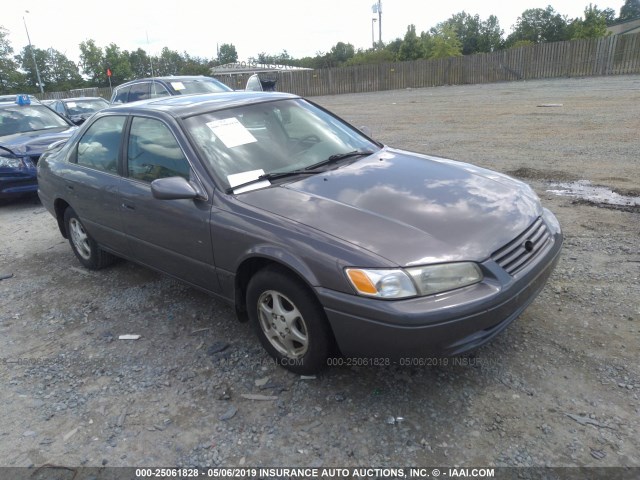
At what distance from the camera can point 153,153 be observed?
374 cm

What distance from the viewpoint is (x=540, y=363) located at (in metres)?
2.96

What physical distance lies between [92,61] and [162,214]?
294 ft

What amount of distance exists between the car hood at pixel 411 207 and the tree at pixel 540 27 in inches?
2673

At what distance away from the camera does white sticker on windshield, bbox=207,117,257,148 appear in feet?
11.4

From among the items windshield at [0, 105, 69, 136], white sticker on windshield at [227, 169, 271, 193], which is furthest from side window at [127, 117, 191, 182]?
windshield at [0, 105, 69, 136]

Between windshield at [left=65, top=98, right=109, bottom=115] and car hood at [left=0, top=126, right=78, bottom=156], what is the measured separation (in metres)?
6.28

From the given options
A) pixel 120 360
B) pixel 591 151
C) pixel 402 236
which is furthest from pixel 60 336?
pixel 591 151

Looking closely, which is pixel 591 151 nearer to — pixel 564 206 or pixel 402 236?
pixel 564 206

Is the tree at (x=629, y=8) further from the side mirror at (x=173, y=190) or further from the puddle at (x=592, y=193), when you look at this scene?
the side mirror at (x=173, y=190)

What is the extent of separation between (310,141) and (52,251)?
377 cm

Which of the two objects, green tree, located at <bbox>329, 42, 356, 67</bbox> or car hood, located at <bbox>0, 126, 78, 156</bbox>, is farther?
green tree, located at <bbox>329, 42, 356, 67</bbox>

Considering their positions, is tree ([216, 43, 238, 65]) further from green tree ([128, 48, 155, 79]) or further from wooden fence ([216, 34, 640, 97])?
wooden fence ([216, 34, 640, 97])

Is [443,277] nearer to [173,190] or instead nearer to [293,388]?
[293,388]

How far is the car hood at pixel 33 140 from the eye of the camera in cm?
770
